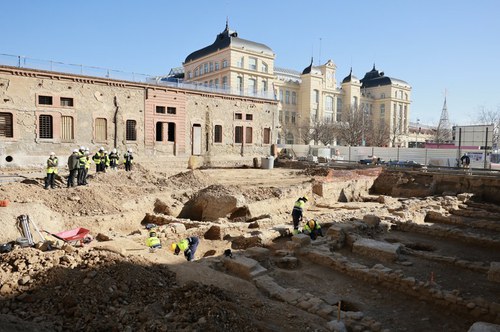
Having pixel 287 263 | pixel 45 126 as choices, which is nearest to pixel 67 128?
pixel 45 126

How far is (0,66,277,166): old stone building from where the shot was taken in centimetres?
2217

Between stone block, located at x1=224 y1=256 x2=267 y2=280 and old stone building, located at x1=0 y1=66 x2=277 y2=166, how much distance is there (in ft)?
63.5

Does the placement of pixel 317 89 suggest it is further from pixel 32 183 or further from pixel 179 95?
pixel 32 183

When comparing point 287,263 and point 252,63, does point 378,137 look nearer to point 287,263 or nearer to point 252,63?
point 252,63

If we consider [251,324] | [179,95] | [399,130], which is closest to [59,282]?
[251,324]

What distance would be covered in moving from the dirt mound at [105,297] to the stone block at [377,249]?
520cm

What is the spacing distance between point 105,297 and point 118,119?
21781mm

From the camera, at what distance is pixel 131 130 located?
88.7 ft

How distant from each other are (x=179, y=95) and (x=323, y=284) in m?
24.0

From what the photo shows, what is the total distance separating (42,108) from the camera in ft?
74.8

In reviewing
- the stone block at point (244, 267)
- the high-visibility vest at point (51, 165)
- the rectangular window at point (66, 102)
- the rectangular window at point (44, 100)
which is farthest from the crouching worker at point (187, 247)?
the rectangular window at point (66, 102)

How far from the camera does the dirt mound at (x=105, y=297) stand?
5613 mm

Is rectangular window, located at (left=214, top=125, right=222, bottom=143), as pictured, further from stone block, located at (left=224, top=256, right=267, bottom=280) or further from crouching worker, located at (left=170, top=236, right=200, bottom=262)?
stone block, located at (left=224, top=256, right=267, bottom=280)

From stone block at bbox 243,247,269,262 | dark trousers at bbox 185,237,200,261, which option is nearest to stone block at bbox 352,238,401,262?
stone block at bbox 243,247,269,262
